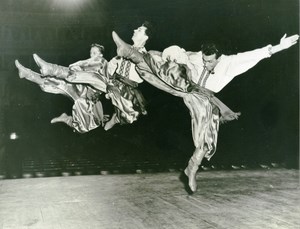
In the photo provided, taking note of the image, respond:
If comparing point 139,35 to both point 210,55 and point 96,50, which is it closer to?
point 96,50

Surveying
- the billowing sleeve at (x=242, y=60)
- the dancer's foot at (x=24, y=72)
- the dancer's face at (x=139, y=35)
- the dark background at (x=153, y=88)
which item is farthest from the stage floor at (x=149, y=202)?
the dancer's face at (x=139, y=35)

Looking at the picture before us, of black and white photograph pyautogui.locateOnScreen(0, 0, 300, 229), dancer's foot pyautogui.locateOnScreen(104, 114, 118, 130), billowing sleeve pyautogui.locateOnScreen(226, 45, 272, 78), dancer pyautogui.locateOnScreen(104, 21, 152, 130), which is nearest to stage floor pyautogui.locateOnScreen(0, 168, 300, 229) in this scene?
black and white photograph pyautogui.locateOnScreen(0, 0, 300, 229)

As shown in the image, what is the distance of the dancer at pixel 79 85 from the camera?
2.86 metres

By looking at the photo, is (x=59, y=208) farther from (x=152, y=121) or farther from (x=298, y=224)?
(x=298, y=224)

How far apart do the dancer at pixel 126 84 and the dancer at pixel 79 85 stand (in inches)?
3.4

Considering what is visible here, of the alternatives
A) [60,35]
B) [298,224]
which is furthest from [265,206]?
[60,35]

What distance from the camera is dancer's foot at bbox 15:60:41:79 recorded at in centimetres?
283

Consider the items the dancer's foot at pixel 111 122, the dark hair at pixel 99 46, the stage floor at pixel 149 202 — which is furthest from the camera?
the dancer's foot at pixel 111 122

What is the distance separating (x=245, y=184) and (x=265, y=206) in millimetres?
469

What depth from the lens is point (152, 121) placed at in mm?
3156

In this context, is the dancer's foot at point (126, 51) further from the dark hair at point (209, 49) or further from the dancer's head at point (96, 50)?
the dark hair at point (209, 49)

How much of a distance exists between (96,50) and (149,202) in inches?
53.9

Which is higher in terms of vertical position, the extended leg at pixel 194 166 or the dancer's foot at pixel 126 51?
the dancer's foot at pixel 126 51

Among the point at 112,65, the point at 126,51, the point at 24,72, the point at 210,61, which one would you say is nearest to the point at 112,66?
the point at 112,65
